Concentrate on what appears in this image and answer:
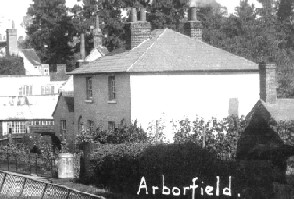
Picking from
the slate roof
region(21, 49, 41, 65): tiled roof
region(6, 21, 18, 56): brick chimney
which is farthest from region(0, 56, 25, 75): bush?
the slate roof

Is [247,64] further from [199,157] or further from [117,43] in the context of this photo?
[117,43]

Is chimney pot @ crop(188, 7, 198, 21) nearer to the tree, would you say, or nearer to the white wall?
the white wall

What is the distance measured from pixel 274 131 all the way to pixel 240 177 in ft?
40.0

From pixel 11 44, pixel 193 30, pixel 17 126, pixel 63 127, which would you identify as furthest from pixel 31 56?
pixel 193 30

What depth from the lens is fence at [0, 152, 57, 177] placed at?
34.1m

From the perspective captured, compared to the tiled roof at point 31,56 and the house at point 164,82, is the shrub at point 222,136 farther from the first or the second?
the tiled roof at point 31,56

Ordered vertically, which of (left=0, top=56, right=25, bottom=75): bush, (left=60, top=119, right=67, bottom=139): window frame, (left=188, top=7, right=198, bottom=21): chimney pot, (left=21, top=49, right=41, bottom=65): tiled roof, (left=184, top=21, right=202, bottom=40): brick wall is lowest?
(left=60, top=119, right=67, bottom=139): window frame

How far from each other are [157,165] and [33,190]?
13.8ft

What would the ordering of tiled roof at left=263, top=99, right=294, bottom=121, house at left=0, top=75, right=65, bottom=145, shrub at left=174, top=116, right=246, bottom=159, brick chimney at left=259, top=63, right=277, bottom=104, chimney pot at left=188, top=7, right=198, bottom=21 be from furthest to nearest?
house at left=0, top=75, right=65, bottom=145
chimney pot at left=188, top=7, right=198, bottom=21
brick chimney at left=259, top=63, right=277, bottom=104
tiled roof at left=263, top=99, right=294, bottom=121
shrub at left=174, top=116, right=246, bottom=159

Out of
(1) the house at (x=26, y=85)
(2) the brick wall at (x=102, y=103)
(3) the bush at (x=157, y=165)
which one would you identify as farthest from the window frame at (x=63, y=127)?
(1) the house at (x=26, y=85)

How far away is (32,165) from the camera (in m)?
37.1

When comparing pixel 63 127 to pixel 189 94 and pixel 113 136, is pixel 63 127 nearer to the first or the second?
pixel 189 94

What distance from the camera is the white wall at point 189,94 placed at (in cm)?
3878

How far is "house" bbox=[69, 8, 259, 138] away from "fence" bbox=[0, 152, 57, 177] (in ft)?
17.8
